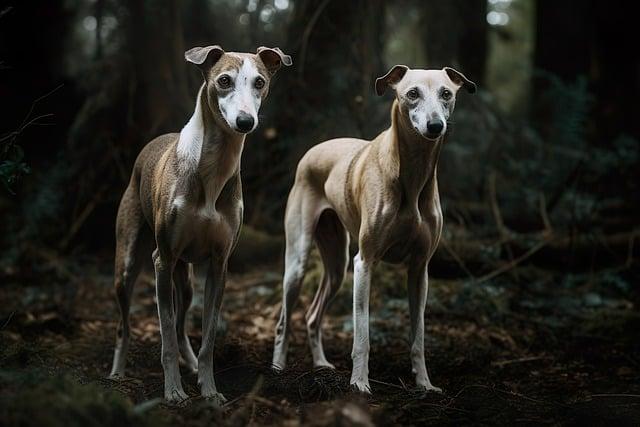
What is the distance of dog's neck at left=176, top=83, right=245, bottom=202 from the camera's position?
4633 mm

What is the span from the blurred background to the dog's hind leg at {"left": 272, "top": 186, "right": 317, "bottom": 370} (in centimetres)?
132

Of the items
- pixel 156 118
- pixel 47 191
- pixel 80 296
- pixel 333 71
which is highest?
pixel 333 71

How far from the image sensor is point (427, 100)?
4.73 metres

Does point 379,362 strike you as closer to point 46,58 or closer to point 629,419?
point 629,419

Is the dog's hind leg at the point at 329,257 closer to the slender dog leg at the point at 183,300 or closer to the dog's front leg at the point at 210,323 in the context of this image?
the slender dog leg at the point at 183,300

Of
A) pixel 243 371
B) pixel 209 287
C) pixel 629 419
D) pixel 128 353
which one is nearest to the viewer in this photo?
pixel 629 419

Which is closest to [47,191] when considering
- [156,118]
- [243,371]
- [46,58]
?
[156,118]

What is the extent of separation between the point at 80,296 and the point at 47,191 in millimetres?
2081

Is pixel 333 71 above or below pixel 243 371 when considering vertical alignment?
above

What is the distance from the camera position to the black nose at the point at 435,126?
456 centimetres

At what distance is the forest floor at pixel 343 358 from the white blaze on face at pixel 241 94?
1640 mm

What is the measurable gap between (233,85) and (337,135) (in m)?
4.26

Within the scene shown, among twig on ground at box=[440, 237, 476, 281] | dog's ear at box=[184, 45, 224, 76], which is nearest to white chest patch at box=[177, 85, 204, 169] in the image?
dog's ear at box=[184, 45, 224, 76]

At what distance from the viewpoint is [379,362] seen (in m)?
6.08
